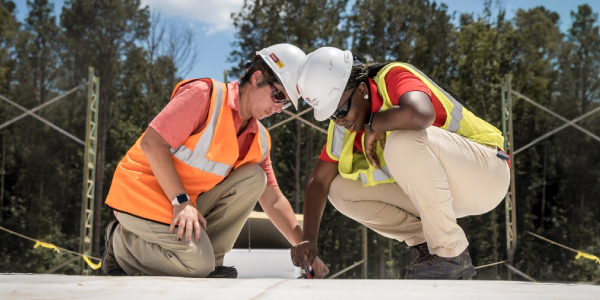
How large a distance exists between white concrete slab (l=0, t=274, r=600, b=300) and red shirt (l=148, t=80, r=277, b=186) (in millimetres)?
822

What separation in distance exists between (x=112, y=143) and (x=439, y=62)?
35.5 feet

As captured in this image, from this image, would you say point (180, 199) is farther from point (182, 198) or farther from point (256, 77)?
point (256, 77)

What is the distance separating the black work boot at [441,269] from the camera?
198 cm

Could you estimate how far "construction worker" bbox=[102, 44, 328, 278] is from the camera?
2.00m

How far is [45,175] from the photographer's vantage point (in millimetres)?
16016

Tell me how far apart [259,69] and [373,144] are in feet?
1.93

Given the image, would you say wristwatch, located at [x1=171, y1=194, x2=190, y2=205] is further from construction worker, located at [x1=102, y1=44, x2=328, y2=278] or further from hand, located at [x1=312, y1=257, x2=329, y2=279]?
hand, located at [x1=312, y1=257, x2=329, y2=279]

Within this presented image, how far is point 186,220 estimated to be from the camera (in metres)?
→ 1.94

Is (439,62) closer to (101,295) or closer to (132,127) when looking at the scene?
(132,127)

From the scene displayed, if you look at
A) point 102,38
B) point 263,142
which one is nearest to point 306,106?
point 102,38

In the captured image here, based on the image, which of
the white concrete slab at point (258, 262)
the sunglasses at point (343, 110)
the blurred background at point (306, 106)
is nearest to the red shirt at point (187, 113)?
the sunglasses at point (343, 110)

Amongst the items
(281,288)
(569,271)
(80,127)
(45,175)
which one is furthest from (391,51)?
(281,288)

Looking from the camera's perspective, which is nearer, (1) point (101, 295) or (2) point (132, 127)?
(1) point (101, 295)

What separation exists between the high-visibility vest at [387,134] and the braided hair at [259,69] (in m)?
0.36
